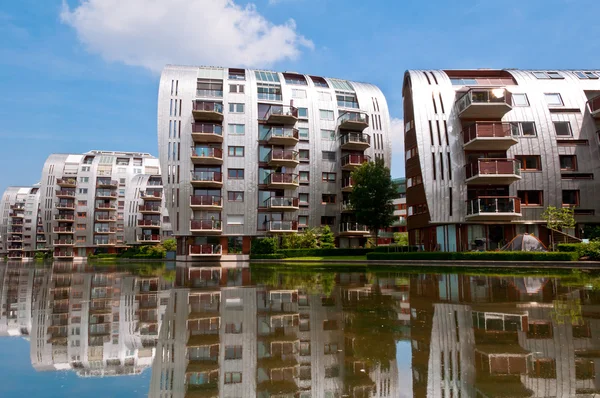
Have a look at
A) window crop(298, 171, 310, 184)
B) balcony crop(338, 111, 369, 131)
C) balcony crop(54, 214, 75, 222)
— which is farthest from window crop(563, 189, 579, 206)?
balcony crop(54, 214, 75, 222)

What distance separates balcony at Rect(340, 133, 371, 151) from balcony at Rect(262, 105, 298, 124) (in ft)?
22.0

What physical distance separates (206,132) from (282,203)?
12151mm

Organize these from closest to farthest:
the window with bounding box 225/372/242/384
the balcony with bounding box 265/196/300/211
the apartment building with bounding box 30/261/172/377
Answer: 1. the window with bounding box 225/372/242/384
2. the apartment building with bounding box 30/261/172/377
3. the balcony with bounding box 265/196/300/211

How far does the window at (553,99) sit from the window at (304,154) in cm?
2688

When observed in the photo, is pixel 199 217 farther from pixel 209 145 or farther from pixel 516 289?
pixel 516 289

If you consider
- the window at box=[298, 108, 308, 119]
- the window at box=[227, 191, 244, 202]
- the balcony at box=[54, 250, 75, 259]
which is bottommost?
the balcony at box=[54, 250, 75, 259]

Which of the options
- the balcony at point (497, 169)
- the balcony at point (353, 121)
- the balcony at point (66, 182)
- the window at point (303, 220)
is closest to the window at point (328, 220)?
the window at point (303, 220)

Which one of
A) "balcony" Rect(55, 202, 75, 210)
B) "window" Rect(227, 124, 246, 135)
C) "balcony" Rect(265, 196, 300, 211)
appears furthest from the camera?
"balcony" Rect(55, 202, 75, 210)

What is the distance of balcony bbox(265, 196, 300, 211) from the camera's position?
171 ft

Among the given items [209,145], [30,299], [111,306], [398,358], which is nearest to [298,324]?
[398,358]

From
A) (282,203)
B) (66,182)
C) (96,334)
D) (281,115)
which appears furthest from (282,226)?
(66,182)

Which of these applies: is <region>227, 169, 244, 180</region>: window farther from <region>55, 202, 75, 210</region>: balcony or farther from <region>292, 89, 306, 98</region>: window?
<region>55, 202, 75, 210</region>: balcony

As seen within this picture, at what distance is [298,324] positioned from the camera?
8.87m

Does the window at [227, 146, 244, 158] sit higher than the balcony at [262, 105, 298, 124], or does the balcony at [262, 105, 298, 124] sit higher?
the balcony at [262, 105, 298, 124]
